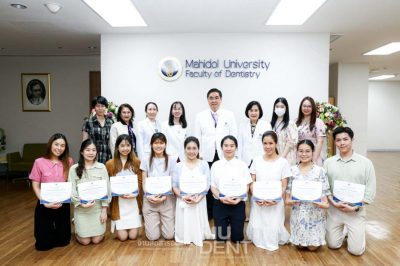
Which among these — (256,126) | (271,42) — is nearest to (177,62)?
(271,42)

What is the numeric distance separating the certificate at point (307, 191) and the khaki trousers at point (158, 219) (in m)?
1.43

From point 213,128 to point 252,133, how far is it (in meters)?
0.54

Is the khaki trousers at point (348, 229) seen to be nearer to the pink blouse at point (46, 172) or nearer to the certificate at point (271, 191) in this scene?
the certificate at point (271, 191)

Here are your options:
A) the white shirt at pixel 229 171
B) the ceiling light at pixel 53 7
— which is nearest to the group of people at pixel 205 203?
the white shirt at pixel 229 171

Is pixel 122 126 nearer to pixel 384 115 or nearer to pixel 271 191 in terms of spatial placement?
pixel 271 191

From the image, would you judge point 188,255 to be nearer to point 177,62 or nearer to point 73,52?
point 177,62

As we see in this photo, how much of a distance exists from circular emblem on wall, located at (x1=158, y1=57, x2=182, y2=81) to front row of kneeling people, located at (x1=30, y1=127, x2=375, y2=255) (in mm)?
2360

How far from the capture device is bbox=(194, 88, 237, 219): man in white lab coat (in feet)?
14.3

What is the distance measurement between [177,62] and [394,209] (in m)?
4.41

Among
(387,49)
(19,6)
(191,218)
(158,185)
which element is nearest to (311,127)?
(191,218)

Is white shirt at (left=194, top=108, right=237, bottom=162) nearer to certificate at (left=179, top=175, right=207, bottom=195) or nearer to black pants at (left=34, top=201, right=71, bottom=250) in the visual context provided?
certificate at (left=179, top=175, right=207, bottom=195)

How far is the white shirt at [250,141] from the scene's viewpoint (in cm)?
429

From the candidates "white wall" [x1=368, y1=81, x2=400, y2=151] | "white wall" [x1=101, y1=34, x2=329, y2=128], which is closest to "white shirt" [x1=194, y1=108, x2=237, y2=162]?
"white wall" [x1=101, y1=34, x2=329, y2=128]

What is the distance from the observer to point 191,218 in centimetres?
357
